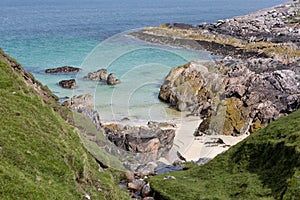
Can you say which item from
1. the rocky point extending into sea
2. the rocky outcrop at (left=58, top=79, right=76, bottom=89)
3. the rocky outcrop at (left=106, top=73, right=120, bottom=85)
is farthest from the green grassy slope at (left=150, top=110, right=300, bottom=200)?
the rocky outcrop at (left=58, top=79, right=76, bottom=89)

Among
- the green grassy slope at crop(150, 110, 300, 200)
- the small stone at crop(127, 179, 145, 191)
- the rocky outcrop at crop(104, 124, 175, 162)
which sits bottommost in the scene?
the rocky outcrop at crop(104, 124, 175, 162)

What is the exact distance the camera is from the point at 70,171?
10.2 meters

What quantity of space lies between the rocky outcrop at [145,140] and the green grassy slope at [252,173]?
3.54 m

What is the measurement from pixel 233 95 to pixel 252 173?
46.0 ft

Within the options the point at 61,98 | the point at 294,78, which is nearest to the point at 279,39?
the point at 294,78

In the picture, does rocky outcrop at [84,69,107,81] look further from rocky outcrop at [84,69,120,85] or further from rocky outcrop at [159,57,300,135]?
rocky outcrop at [159,57,300,135]

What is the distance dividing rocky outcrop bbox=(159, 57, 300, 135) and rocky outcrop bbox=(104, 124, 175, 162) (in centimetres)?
333

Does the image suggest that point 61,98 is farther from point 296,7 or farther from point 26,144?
point 296,7

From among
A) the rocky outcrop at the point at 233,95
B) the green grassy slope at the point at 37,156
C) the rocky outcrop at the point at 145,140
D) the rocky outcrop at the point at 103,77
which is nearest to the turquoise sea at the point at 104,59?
the rocky outcrop at the point at 103,77

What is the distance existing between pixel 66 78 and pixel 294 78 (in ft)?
71.1

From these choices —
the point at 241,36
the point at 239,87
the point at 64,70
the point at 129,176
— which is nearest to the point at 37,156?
the point at 129,176

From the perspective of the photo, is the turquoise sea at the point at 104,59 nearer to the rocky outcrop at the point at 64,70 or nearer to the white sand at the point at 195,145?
the rocky outcrop at the point at 64,70

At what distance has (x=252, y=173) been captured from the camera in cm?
1467

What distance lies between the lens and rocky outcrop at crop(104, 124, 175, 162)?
65.9 ft
